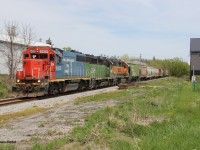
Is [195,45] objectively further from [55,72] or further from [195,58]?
[55,72]

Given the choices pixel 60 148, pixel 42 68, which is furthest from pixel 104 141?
pixel 42 68

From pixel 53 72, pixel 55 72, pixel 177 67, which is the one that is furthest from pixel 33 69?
pixel 177 67

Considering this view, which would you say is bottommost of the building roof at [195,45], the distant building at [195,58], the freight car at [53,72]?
the freight car at [53,72]

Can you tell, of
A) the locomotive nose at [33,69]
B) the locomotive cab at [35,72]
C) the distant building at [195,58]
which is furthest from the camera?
the distant building at [195,58]

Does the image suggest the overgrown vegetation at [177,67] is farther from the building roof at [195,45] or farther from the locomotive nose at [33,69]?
the locomotive nose at [33,69]

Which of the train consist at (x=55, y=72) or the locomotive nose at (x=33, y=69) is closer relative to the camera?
the train consist at (x=55, y=72)

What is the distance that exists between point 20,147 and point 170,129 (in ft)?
13.6

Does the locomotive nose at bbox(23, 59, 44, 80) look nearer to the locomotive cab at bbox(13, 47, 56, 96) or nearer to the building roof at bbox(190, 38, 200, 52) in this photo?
the locomotive cab at bbox(13, 47, 56, 96)

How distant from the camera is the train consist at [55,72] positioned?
72.7ft

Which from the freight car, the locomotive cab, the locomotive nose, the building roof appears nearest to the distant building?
the building roof

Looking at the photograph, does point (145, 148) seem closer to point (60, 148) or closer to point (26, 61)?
point (60, 148)

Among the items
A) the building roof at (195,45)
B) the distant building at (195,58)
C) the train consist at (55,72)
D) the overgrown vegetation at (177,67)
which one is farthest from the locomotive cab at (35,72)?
the overgrown vegetation at (177,67)

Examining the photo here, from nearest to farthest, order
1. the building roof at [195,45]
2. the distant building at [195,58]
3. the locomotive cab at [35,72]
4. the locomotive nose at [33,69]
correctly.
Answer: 1. the locomotive cab at [35,72]
2. the locomotive nose at [33,69]
3. the distant building at [195,58]
4. the building roof at [195,45]

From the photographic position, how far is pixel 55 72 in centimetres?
2406
